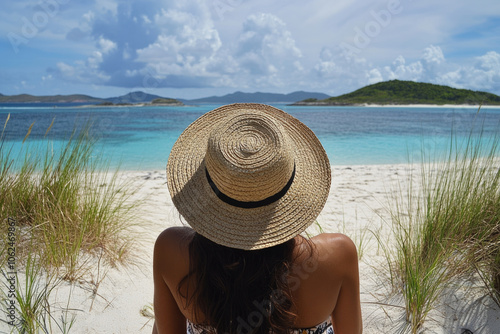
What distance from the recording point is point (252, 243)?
1036mm

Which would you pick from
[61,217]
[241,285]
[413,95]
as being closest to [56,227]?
[61,217]

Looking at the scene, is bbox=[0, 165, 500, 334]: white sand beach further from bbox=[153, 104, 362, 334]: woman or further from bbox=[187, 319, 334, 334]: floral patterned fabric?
bbox=[153, 104, 362, 334]: woman

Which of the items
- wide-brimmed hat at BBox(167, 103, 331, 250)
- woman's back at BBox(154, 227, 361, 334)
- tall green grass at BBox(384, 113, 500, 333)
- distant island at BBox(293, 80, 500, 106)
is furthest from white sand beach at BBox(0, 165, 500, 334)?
distant island at BBox(293, 80, 500, 106)

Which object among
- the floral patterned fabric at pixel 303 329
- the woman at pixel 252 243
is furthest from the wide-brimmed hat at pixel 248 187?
the floral patterned fabric at pixel 303 329

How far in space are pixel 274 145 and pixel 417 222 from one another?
5.73 ft

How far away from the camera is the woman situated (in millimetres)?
1050

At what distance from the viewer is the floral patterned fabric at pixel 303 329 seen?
4.06 ft

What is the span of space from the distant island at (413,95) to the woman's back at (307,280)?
176 ft

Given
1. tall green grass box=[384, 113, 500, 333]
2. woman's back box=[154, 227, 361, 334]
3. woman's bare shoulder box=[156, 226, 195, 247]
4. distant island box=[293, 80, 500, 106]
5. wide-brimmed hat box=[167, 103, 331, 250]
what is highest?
distant island box=[293, 80, 500, 106]

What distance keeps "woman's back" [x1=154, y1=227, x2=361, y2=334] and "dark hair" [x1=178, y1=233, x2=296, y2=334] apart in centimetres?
1

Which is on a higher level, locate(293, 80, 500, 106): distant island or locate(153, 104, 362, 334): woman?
locate(293, 80, 500, 106): distant island

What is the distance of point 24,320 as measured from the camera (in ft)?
6.14

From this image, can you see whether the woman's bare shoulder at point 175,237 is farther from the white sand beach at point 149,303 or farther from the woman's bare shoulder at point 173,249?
the white sand beach at point 149,303

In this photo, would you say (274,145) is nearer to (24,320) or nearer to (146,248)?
(24,320)
